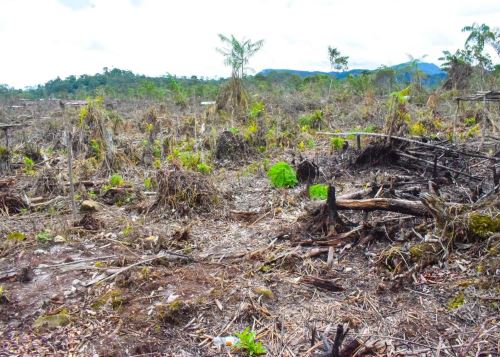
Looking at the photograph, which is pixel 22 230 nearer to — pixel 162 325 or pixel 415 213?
pixel 162 325

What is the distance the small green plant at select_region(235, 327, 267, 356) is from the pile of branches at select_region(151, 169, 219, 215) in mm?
2738

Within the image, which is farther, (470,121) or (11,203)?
(470,121)

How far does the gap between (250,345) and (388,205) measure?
6.98 feet

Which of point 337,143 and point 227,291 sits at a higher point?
point 337,143

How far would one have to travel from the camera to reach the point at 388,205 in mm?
4043

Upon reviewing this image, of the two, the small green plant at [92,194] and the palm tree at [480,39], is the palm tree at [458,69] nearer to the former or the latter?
the palm tree at [480,39]

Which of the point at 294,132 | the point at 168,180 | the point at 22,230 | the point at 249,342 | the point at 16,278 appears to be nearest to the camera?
the point at 249,342

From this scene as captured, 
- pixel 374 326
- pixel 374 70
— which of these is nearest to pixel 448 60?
pixel 374 70

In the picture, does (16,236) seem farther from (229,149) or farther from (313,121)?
(313,121)

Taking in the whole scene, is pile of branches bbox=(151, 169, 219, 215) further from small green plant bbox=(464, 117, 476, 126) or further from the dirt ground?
small green plant bbox=(464, 117, 476, 126)

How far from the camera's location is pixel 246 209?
18.3ft

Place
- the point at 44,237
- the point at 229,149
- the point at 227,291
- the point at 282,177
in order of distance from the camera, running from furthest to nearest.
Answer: the point at 229,149 < the point at 282,177 < the point at 44,237 < the point at 227,291

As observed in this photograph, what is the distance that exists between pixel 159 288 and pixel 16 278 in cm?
128

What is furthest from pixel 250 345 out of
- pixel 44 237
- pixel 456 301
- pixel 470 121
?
pixel 470 121
